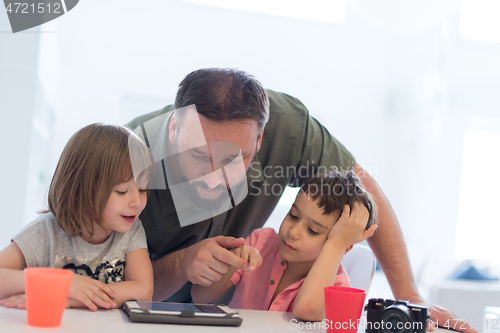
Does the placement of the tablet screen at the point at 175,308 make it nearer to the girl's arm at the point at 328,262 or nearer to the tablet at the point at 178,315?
the tablet at the point at 178,315

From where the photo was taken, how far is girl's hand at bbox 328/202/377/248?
0.87m

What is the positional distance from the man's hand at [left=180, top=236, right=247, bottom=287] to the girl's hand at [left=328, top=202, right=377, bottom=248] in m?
0.21

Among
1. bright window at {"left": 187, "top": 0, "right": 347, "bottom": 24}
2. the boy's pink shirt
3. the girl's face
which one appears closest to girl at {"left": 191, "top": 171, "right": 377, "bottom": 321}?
the boy's pink shirt

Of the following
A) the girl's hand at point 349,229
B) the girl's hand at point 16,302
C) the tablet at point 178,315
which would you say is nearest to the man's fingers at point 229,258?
the tablet at point 178,315

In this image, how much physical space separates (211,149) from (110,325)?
1.36 ft

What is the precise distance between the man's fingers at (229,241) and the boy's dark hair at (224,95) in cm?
25

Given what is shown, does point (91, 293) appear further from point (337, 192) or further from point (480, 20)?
point (480, 20)

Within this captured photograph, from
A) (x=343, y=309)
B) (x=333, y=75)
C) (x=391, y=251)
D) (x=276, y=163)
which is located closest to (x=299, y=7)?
(x=333, y=75)

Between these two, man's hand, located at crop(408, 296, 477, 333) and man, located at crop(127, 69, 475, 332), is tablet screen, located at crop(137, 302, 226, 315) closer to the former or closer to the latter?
man, located at crop(127, 69, 475, 332)

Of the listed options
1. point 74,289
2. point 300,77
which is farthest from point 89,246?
point 300,77

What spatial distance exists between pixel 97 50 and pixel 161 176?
2.19m

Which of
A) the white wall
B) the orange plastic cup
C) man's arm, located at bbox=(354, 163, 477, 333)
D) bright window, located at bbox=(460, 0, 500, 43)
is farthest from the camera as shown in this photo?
bright window, located at bbox=(460, 0, 500, 43)

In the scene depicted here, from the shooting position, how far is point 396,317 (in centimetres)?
64

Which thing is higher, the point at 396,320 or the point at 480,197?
the point at 480,197
